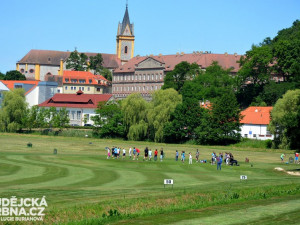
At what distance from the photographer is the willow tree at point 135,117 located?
113 meters

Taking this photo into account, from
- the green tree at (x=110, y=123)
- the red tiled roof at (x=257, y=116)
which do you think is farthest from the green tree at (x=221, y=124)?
the green tree at (x=110, y=123)

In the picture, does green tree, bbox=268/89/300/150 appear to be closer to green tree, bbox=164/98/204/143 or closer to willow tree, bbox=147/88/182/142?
green tree, bbox=164/98/204/143

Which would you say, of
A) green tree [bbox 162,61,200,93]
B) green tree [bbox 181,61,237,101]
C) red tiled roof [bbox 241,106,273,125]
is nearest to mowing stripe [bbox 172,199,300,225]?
red tiled roof [bbox 241,106,273,125]

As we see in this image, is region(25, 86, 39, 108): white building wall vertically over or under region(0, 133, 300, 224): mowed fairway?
over

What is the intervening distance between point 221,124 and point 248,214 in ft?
266

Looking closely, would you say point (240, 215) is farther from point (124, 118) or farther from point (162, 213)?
point (124, 118)

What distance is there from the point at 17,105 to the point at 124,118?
29276mm

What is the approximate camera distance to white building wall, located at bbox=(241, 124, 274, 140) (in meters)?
112

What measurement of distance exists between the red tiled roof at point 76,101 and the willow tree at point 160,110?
37.2m

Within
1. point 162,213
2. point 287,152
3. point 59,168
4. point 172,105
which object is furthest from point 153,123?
point 162,213

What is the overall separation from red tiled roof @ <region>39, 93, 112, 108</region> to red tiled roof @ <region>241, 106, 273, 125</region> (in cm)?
4713

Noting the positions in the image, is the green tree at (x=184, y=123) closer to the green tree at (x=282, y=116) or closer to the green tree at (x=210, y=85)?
the green tree at (x=282, y=116)

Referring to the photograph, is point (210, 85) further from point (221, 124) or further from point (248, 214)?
point (248, 214)

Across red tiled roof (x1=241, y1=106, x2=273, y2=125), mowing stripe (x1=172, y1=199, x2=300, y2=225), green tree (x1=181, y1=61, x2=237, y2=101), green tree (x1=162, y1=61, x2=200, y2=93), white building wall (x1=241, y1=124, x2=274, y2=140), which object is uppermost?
green tree (x1=162, y1=61, x2=200, y2=93)
